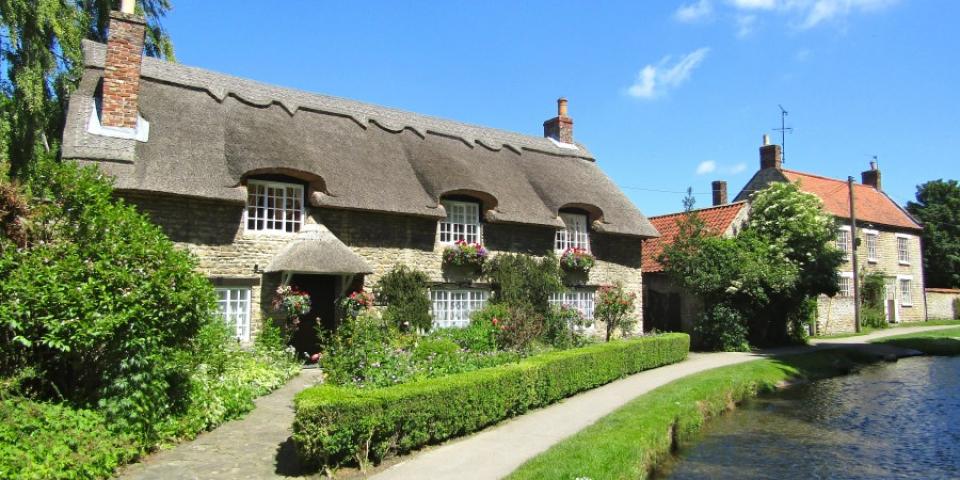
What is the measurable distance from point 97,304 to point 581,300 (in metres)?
13.8

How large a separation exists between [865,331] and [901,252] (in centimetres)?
760

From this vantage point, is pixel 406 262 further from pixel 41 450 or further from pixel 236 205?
pixel 41 450

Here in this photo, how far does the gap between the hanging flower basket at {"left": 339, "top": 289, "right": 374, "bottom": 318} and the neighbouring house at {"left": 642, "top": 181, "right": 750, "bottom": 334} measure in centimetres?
1188

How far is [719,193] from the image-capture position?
29047mm

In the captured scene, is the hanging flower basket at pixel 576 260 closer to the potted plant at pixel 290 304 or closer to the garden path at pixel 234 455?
the potted plant at pixel 290 304

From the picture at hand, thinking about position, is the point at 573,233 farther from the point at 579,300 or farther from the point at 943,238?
the point at 943,238

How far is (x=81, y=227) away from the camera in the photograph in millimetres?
→ 7914

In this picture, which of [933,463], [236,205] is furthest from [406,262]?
[933,463]

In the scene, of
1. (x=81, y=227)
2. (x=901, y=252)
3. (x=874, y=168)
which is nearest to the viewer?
(x=81, y=227)

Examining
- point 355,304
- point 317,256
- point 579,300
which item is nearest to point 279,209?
point 317,256

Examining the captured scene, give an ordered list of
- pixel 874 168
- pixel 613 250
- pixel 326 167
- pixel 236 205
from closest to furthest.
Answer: pixel 236 205 < pixel 326 167 < pixel 613 250 < pixel 874 168

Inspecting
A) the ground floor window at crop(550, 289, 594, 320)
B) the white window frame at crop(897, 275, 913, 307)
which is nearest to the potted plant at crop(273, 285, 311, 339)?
the ground floor window at crop(550, 289, 594, 320)

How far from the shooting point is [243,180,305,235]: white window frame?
1342 cm

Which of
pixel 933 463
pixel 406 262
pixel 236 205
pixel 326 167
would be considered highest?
pixel 326 167
